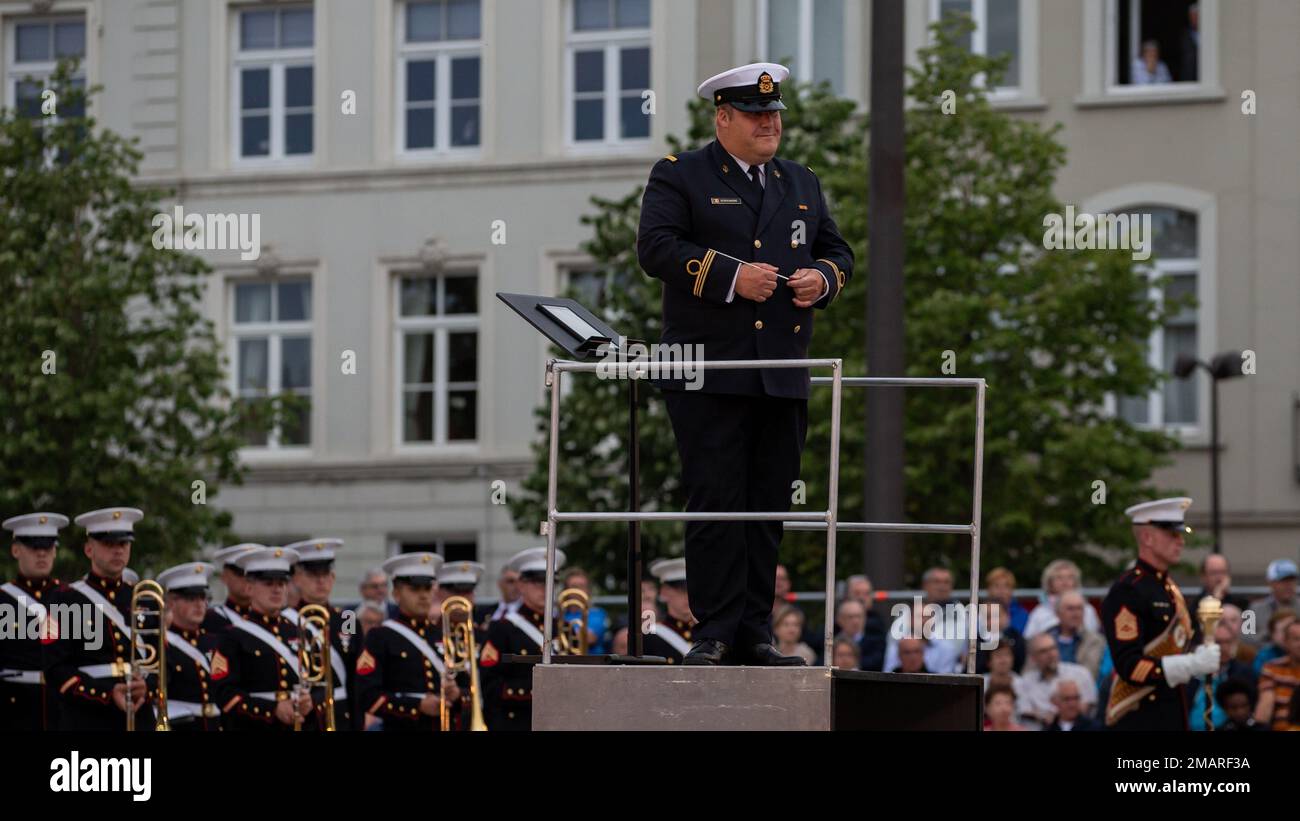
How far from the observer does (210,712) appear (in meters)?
14.0

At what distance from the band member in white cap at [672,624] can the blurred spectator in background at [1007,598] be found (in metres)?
3.22

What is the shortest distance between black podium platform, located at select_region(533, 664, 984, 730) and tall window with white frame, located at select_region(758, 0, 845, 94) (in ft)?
74.4

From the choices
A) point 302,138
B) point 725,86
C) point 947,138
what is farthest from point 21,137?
point 725,86

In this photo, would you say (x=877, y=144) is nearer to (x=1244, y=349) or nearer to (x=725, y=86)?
(x=725, y=86)

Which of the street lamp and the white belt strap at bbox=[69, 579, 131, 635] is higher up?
the street lamp

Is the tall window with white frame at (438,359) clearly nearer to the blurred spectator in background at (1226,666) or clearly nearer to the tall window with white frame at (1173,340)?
the tall window with white frame at (1173,340)

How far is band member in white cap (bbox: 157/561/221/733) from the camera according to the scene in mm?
14070

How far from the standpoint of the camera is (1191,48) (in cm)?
2877

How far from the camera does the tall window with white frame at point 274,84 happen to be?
32062 millimetres

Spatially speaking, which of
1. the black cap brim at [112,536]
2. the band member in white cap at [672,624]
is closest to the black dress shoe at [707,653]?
the band member in white cap at [672,624]

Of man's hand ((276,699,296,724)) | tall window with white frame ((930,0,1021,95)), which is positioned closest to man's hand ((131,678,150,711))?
man's hand ((276,699,296,724))

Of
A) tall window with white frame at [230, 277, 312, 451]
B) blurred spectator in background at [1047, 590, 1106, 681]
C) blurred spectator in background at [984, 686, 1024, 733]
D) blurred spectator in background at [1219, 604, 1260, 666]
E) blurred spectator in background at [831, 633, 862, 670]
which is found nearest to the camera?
blurred spectator in background at [984, 686, 1024, 733]

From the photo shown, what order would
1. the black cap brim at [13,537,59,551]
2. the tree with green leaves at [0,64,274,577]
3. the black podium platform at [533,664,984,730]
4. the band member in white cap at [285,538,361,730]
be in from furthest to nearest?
the tree with green leaves at [0,64,274,577], the band member in white cap at [285,538,361,730], the black cap brim at [13,537,59,551], the black podium platform at [533,664,984,730]

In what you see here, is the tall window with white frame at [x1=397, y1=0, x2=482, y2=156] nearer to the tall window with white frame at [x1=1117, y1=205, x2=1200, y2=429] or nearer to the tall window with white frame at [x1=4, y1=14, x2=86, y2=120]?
the tall window with white frame at [x1=4, y1=14, x2=86, y2=120]
